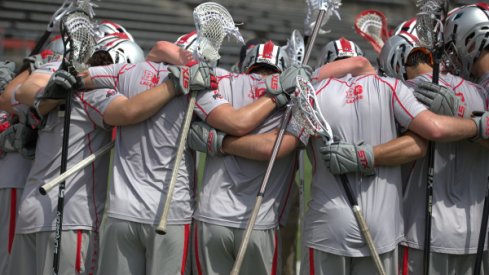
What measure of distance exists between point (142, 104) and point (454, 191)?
1.94 m

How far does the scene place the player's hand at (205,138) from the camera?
4816 millimetres

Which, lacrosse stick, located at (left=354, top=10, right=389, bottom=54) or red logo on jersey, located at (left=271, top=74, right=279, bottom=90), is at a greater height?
lacrosse stick, located at (left=354, top=10, right=389, bottom=54)

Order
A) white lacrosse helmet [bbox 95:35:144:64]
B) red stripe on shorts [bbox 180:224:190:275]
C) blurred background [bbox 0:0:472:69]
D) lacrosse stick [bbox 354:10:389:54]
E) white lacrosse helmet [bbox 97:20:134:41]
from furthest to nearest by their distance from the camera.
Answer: blurred background [bbox 0:0:472:69], lacrosse stick [bbox 354:10:389:54], white lacrosse helmet [bbox 97:20:134:41], white lacrosse helmet [bbox 95:35:144:64], red stripe on shorts [bbox 180:224:190:275]

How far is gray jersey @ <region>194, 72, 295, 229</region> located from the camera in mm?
4875

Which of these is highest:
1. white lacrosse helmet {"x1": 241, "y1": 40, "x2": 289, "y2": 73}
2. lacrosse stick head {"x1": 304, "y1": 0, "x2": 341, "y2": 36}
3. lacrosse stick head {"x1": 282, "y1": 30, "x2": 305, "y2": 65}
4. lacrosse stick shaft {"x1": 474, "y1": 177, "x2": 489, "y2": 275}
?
lacrosse stick head {"x1": 304, "y1": 0, "x2": 341, "y2": 36}

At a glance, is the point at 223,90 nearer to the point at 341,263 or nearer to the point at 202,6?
the point at 202,6

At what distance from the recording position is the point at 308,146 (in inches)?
195

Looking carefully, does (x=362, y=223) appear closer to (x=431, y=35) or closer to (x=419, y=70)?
(x=419, y=70)

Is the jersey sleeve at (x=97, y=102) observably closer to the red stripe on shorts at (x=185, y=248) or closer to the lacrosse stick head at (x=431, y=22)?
the red stripe on shorts at (x=185, y=248)

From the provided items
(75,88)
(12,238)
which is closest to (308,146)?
(75,88)

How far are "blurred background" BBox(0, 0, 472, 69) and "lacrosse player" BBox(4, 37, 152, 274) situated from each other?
344 inches

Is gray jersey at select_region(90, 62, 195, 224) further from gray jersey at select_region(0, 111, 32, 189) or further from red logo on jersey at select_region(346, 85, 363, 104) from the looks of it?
gray jersey at select_region(0, 111, 32, 189)

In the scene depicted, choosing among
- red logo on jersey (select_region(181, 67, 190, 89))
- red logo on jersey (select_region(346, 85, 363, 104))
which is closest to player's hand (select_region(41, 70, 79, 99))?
red logo on jersey (select_region(181, 67, 190, 89))

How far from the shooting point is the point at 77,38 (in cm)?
525
